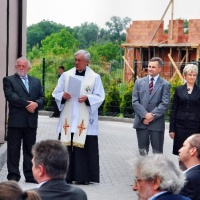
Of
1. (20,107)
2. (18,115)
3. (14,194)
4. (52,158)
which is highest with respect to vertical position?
(14,194)

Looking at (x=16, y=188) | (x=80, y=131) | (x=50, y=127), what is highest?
(x=16, y=188)

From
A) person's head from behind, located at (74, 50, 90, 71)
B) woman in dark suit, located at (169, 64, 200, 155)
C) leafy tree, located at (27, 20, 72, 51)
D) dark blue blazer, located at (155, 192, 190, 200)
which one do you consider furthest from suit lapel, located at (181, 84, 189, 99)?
leafy tree, located at (27, 20, 72, 51)

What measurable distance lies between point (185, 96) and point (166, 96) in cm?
53

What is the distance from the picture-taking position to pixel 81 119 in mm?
11367

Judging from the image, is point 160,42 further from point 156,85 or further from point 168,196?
point 168,196

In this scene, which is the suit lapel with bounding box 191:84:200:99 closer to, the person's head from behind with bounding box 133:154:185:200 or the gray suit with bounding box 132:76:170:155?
the gray suit with bounding box 132:76:170:155

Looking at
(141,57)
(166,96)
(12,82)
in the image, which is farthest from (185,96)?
(141,57)

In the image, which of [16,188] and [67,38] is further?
[67,38]

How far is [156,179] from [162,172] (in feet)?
0.20

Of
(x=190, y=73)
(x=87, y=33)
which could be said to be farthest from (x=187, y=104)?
(x=87, y=33)

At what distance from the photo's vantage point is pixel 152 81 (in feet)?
36.9

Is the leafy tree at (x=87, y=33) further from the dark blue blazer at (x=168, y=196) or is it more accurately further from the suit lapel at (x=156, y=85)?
the dark blue blazer at (x=168, y=196)

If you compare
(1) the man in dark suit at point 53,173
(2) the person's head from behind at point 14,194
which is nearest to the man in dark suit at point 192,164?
(1) the man in dark suit at point 53,173

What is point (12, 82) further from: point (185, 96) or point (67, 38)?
point (67, 38)
